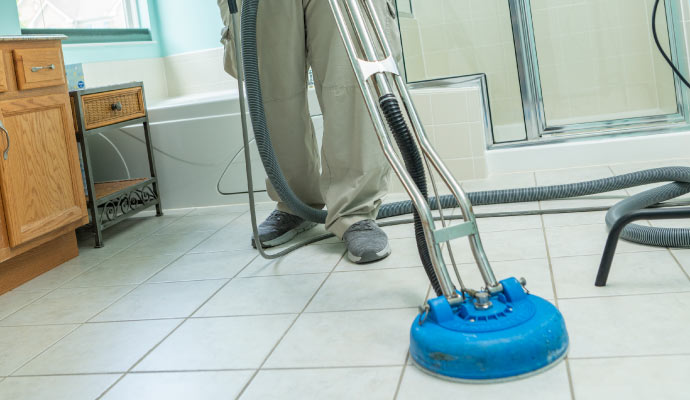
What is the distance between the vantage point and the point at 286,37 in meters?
1.98

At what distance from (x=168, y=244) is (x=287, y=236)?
18.1 inches

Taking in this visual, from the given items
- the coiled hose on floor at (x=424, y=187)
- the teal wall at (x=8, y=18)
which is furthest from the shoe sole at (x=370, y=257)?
the teal wall at (x=8, y=18)

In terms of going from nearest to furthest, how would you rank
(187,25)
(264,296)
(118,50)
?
(264,296) < (118,50) < (187,25)

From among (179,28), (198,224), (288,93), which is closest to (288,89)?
(288,93)

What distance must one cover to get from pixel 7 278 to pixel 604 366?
165cm

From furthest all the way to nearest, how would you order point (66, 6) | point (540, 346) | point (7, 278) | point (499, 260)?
point (66, 6)
point (7, 278)
point (499, 260)
point (540, 346)

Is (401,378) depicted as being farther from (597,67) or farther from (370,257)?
(597,67)

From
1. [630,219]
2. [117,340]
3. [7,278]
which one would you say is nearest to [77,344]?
[117,340]

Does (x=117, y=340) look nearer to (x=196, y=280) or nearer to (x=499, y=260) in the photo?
(x=196, y=280)

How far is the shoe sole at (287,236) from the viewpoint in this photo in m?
2.11

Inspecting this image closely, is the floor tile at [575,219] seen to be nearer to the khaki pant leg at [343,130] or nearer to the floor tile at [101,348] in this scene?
the khaki pant leg at [343,130]

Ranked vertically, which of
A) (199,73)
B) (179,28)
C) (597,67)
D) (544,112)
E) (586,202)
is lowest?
(586,202)

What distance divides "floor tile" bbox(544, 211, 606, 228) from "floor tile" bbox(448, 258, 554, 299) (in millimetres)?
339

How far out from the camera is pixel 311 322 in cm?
143
